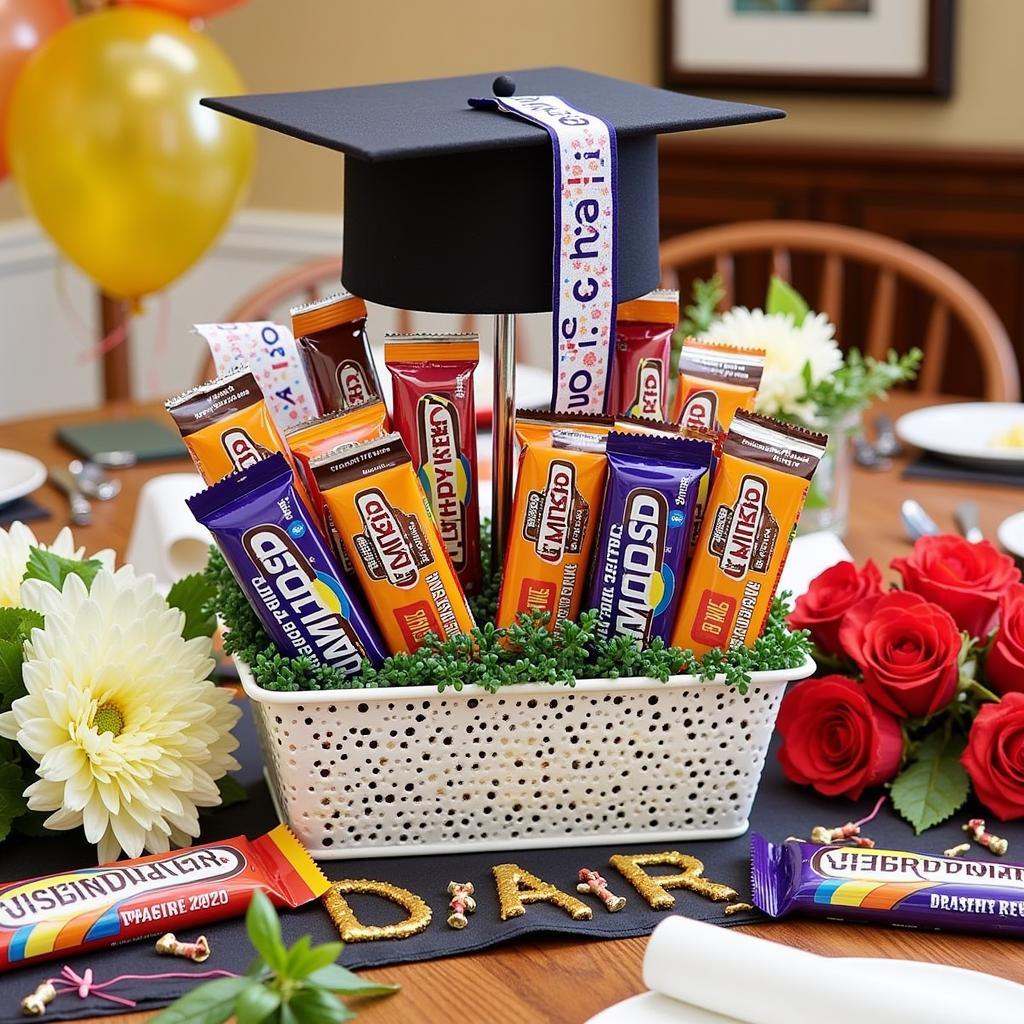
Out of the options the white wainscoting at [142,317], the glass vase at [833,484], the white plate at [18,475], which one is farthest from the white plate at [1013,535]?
the white wainscoting at [142,317]

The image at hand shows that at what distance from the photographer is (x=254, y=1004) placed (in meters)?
0.65

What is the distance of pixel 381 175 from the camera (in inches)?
34.8

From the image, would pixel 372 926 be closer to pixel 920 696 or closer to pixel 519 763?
pixel 519 763

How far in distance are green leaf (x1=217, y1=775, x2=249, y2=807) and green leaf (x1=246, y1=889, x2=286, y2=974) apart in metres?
0.30

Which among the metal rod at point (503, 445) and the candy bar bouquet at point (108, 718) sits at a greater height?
the metal rod at point (503, 445)

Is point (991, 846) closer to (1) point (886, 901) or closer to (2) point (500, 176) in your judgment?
(1) point (886, 901)

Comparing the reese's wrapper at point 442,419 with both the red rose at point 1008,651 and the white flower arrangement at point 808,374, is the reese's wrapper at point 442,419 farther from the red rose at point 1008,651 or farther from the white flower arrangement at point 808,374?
the white flower arrangement at point 808,374

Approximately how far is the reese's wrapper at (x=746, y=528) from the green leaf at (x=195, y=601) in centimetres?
31

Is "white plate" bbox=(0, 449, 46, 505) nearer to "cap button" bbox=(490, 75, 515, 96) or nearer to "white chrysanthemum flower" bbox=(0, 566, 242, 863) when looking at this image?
"white chrysanthemum flower" bbox=(0, 566, 242, 863)

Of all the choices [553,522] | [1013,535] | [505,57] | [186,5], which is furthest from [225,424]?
[505,57]

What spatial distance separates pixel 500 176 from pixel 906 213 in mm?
2416

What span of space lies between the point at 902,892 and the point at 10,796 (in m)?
0.51

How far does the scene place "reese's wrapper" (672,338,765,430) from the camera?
99 cm

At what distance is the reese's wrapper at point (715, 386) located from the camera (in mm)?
992
